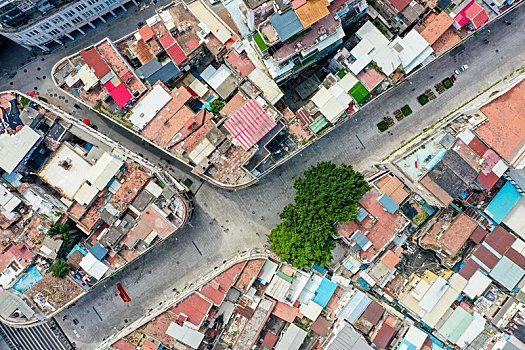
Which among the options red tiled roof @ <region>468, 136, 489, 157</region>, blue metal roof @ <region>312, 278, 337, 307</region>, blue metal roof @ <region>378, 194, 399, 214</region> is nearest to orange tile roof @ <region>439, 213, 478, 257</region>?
blue metal roof @ <region>378, 194, 399, 214</region>

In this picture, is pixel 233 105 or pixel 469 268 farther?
pixel 469 268

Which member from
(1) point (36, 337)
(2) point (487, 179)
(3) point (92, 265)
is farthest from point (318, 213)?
(1) point (36, 337)

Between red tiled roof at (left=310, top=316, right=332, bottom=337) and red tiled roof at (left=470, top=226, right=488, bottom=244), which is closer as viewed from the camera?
red tiled roof at (left=310, top=316, right=332, bottom=337)

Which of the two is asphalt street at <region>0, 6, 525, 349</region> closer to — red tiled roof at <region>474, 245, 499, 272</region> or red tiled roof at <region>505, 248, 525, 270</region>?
red tiled roof at <region>474, 245, 499, 272</region>

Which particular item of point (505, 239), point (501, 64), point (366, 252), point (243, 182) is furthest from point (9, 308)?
point (501, 64)

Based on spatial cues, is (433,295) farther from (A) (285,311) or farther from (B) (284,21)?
(B) (284,21)

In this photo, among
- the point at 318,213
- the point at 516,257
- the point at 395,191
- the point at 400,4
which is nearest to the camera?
the point at 400,4

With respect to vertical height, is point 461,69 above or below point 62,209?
above
